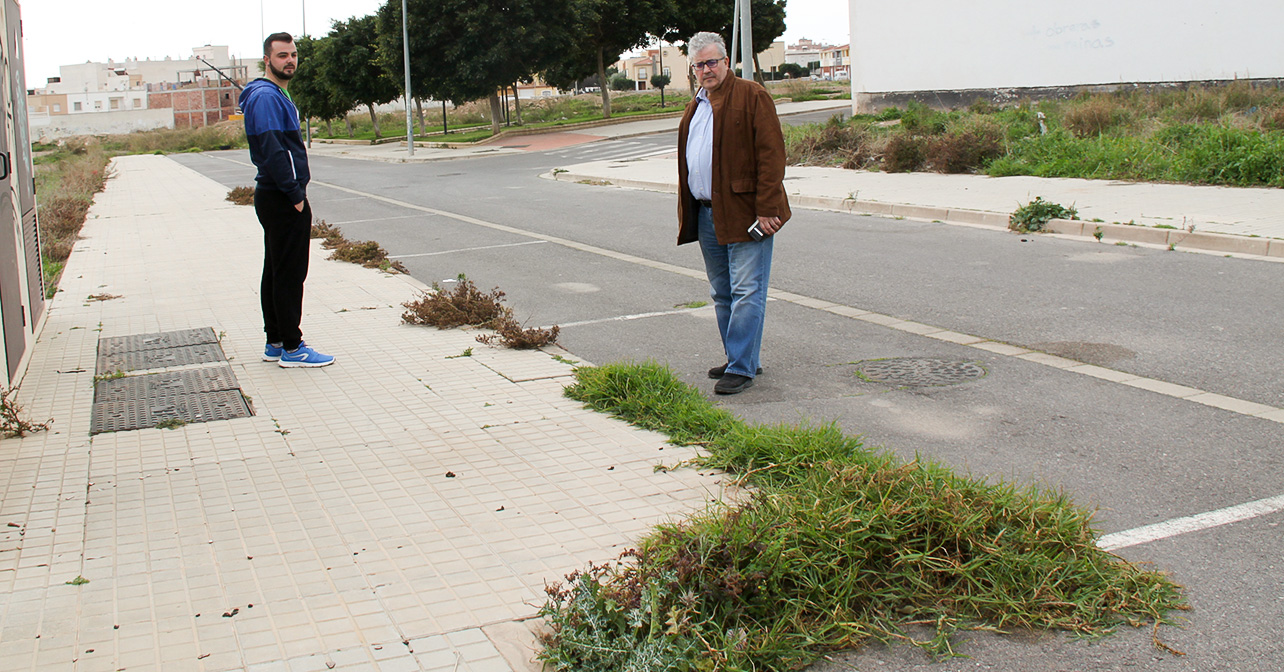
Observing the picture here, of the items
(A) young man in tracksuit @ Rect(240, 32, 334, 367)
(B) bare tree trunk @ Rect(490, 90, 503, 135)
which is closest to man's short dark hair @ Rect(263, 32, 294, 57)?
(A) young man in tracksuit @ Rect(240, 32, 334, 367)

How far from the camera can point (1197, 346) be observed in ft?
22.2

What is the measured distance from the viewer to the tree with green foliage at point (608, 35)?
165 feet

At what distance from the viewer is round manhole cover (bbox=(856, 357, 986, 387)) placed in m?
6.24

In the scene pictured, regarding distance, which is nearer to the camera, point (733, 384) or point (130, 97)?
point (733, 384)

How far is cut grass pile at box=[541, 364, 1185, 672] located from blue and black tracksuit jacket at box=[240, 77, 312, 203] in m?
3.80

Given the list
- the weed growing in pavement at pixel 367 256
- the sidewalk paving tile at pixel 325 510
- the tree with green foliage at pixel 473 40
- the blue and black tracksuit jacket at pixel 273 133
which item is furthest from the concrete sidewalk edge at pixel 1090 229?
the tree with green foliage at pixel 473 40

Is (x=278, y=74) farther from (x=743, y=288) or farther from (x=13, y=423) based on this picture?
(x=743, y=288)

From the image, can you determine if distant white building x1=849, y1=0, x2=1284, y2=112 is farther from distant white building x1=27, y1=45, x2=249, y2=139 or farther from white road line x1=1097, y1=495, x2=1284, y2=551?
distant white building x1=27, y1=45, x2=249, y2=139

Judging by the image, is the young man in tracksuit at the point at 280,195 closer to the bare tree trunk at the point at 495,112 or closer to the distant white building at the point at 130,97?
the bare tree trunk at the point at 495,112

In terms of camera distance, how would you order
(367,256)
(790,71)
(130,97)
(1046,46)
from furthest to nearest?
1. (130,97)
2. (790,71)
3. (1046,46)
4. (367,256)

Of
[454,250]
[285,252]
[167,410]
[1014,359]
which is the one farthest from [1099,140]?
[167,410]

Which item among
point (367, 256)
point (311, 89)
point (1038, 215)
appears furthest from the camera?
point (311, 89)

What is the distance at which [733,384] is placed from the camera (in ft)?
20.1

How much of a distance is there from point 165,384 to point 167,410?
65 centimetres
